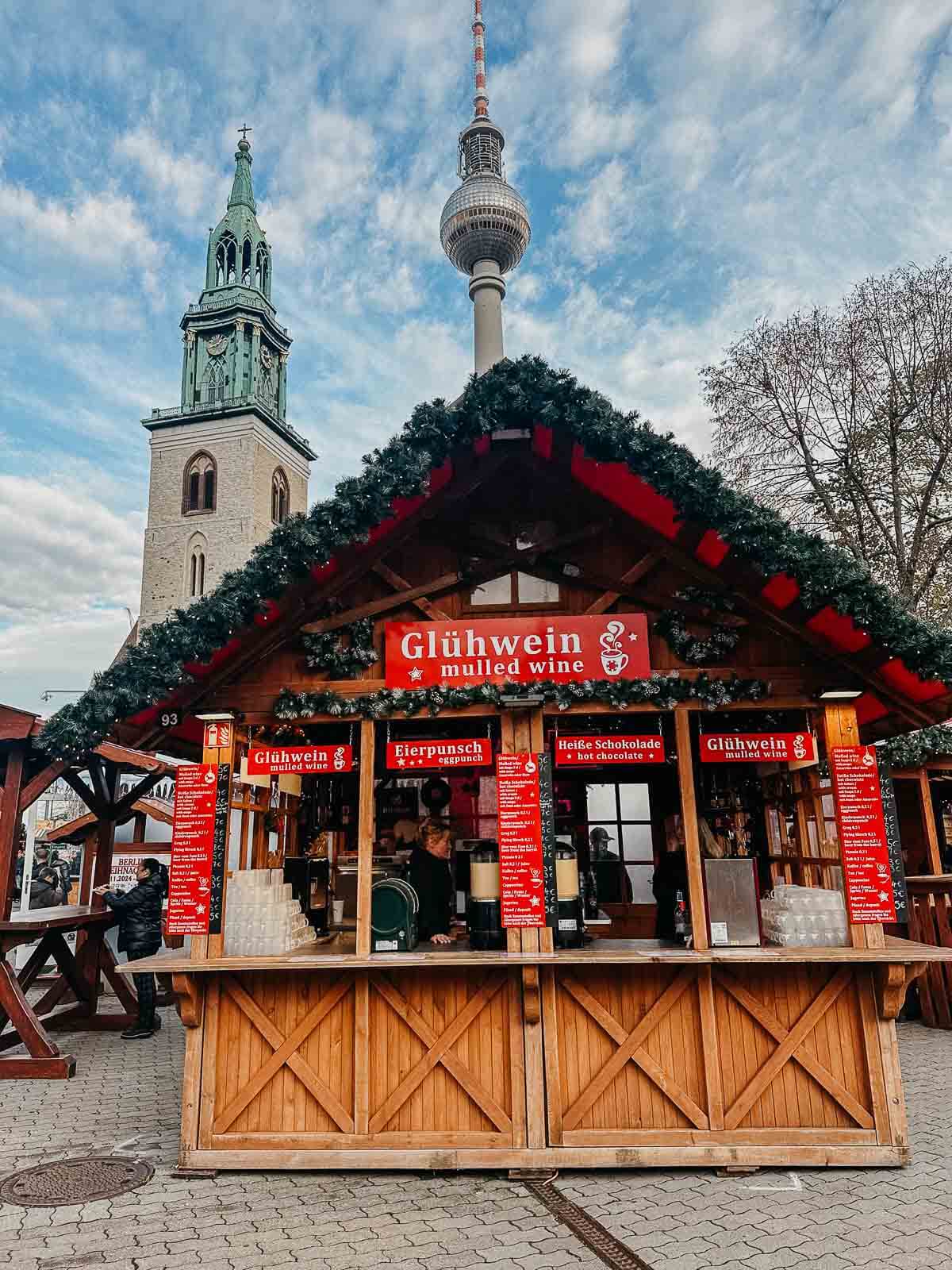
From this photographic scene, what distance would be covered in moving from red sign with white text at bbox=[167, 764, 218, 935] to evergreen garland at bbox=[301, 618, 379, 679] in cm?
104

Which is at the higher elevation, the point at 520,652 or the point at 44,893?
the point at 520,652

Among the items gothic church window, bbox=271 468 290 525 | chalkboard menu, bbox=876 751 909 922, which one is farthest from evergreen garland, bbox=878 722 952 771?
gothic church window, bbox=271 468 290 525

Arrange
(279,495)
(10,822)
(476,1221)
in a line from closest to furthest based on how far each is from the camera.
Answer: (476,1221)
(10,822)
(279,495)

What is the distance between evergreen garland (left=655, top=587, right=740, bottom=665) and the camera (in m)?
5.74

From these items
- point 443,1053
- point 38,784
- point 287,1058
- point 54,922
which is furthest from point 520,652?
point 54,922

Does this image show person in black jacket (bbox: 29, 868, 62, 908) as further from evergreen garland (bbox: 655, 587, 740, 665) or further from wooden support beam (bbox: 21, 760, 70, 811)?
evergreen garland (bbox: 655, 587, 740, 665)

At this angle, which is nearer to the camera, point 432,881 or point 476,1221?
point 476,1221

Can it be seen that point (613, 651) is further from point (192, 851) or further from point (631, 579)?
point (192, 851)

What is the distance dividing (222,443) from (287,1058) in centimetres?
4728

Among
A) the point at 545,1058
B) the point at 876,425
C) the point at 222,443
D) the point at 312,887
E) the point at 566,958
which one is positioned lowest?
the point at 545,1058

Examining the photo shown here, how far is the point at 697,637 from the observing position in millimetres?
5828

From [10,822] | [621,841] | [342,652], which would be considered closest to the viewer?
[342,652]

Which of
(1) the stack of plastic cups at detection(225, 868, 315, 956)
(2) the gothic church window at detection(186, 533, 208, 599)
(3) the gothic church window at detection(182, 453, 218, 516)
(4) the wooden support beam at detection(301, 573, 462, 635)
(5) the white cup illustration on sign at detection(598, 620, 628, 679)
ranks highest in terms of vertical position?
(3) the gothic church window at detection(182, 453, 218, 516)

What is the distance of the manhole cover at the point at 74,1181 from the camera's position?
198 inches
